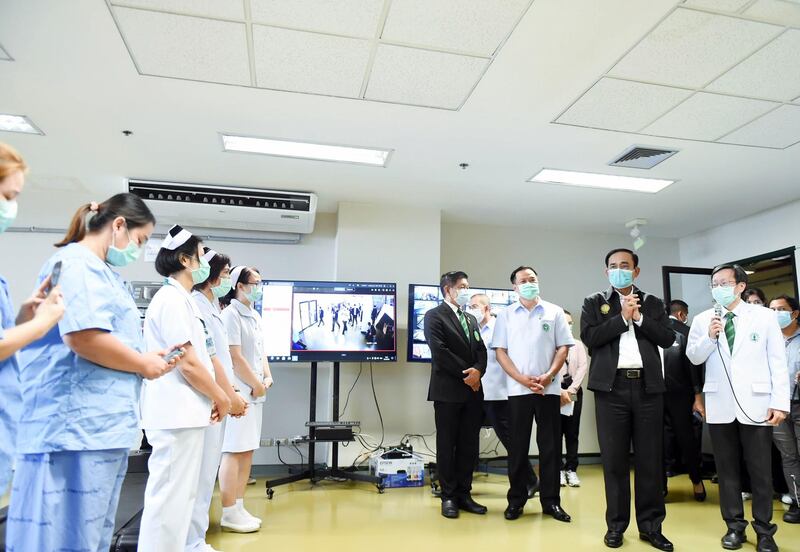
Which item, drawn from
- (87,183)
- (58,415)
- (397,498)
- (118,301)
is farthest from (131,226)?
(87,183)

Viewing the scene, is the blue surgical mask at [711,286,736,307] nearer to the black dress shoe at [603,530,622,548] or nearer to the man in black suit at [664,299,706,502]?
the man in black suit at [664,299,706,502]

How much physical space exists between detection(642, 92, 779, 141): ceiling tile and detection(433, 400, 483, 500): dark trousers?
2.34 m

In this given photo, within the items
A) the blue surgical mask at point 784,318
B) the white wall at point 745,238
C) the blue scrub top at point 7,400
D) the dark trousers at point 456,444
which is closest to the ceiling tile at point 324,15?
the blue scrub top at point 7,400

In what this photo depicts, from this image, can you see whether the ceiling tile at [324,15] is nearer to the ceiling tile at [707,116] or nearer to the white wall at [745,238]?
the ceiling tile at [707,116]

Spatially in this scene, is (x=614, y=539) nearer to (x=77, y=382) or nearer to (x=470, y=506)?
(x=470, y=506)

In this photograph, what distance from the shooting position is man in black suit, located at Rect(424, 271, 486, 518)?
11.5ft

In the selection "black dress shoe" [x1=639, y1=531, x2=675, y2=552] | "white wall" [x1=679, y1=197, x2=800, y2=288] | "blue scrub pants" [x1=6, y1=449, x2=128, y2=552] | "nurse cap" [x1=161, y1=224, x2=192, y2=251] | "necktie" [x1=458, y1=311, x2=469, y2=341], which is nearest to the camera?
"blue scrub pants" [x1=6, y1=449, x2=128, y2=552]

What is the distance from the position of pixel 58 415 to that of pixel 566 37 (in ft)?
8.88

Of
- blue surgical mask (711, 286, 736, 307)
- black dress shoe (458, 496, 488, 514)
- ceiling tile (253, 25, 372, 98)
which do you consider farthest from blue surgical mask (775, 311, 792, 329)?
ceiling tile (253, 25, 372, 98)

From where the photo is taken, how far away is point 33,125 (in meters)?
3.65

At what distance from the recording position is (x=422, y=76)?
296cm

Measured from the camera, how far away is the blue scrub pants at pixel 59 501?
1400 mm

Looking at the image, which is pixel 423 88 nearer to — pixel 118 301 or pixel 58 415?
pixel 118 301

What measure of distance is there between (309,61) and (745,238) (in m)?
5.33
